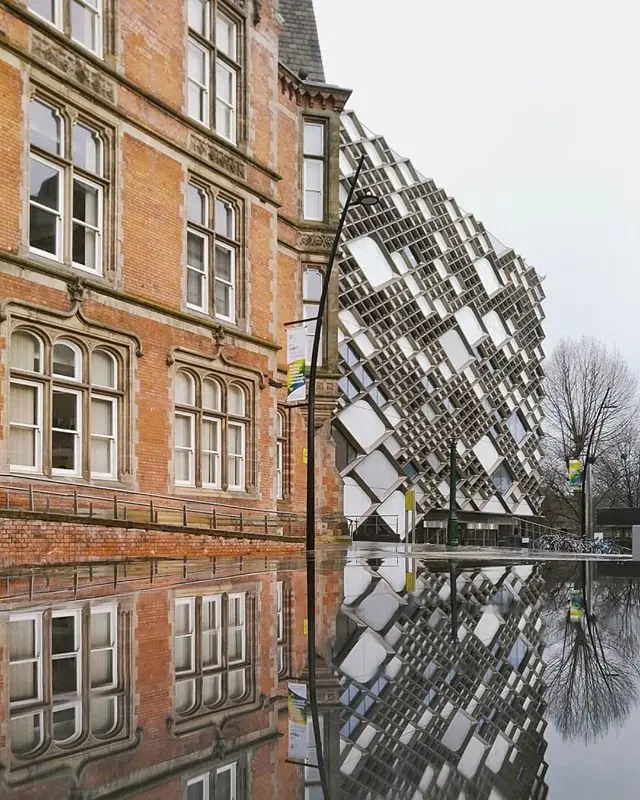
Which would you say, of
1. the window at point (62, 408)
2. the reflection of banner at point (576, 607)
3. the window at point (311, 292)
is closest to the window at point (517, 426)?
the window at point (311, 292)

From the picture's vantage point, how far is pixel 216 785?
3248 mm

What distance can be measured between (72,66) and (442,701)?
1906 centimetres

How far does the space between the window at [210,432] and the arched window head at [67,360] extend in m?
3.78

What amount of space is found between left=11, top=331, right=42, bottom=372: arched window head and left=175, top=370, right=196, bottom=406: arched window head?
5.13 meters

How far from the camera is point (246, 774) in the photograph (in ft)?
11.1

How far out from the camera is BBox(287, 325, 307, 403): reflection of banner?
25.0 meters

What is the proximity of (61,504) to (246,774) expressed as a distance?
16.5m

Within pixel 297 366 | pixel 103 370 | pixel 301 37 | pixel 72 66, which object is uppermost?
pixel 301 37

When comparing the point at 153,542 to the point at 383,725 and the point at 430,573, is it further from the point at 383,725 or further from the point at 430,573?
the point at 383,725

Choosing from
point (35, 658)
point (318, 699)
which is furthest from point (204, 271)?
point (318, 699)

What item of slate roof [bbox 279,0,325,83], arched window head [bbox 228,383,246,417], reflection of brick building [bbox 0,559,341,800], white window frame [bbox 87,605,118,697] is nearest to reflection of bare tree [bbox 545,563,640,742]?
reflection of brick building [bbox 0,559,341,800]

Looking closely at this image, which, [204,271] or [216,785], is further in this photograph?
[204,271]

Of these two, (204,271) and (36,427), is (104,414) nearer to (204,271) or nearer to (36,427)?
(36,427)

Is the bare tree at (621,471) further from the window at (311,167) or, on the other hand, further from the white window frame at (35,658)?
the white window frame at (35,658)
